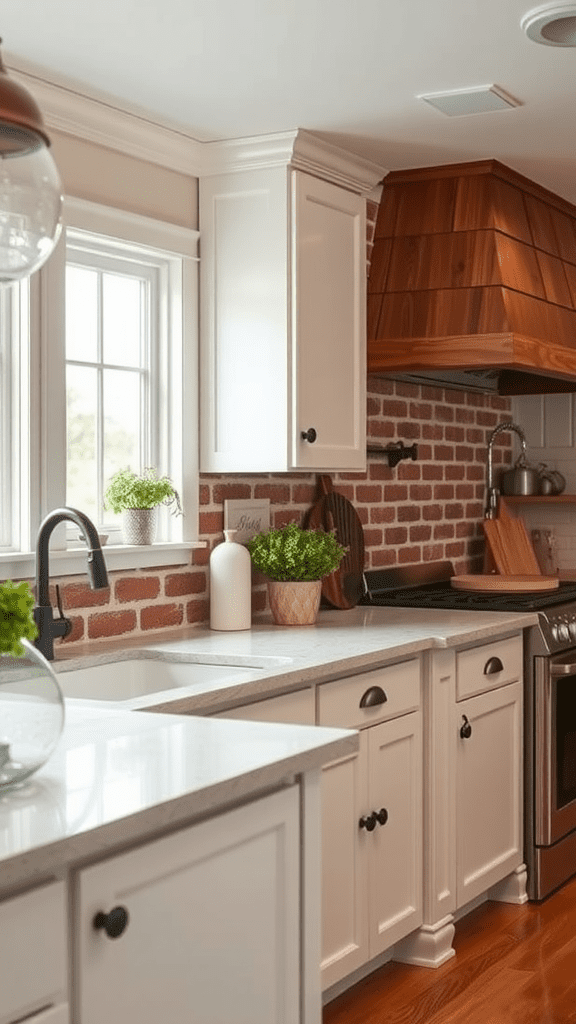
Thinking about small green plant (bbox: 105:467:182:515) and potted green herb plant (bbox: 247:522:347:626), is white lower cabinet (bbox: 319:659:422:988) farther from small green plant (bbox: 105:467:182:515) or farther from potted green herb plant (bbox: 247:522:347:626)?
small green plant (bbox: 105:467:182:515)

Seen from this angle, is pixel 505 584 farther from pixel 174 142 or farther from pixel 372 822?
pixel 174 142

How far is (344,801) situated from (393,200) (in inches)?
85.6

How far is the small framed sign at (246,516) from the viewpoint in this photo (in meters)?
4.03

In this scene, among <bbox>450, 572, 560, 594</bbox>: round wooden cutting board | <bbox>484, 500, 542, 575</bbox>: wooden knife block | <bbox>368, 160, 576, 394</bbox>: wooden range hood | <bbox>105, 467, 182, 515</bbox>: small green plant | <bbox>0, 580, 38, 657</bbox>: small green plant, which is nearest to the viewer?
<bbox>0, 580, 38, 657</bbox>: small green plant

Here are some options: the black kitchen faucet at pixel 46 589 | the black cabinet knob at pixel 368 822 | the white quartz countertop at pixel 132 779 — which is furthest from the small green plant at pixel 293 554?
the white quartz countertop at pixel 132 779

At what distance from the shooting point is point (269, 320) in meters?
3.85

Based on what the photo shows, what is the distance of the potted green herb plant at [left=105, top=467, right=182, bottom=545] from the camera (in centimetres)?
362

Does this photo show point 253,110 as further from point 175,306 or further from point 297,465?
point 297,465

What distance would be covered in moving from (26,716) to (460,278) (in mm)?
2989

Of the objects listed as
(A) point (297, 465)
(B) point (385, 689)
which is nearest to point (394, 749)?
(B) point (385, 689)

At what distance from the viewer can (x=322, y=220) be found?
13.0 ft

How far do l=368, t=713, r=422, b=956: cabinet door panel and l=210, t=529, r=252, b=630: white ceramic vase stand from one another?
1.92ft

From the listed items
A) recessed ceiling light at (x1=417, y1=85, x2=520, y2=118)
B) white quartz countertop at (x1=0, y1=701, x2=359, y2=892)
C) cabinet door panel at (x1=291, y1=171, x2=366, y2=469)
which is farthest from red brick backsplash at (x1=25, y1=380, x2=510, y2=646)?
white quartz countertop at (x1=0, y1=701, x2=359, y2=892)

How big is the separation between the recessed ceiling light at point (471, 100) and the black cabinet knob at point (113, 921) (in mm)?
2510
